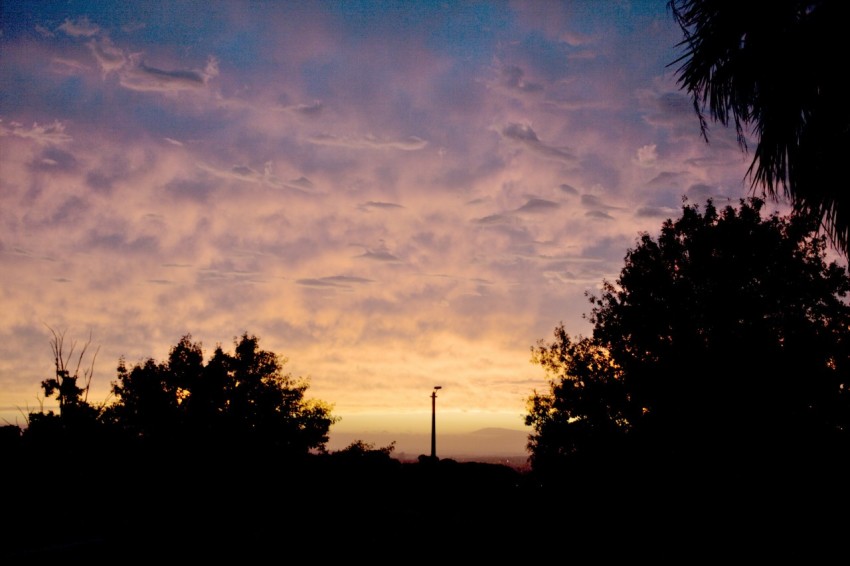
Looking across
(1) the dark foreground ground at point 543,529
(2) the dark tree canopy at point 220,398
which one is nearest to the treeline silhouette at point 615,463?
(1) the dark foreground ground at point 543,529

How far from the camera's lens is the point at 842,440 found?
15.3 metres

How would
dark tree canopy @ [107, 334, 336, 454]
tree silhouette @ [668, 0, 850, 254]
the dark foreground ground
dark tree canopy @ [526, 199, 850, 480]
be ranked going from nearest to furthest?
tree silhouette @ [668, 0, 850, 254], the dark foreground ground, dark tree canopy @ [526, 199, 850, 480], dark tree canopy @ [107, 334, 336, 454]

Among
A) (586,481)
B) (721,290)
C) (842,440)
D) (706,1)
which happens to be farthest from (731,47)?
(721,290)

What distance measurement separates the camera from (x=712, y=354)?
63.6 feet

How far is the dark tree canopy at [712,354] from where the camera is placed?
18359 millimetres

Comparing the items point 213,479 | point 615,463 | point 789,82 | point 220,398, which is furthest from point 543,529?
point 220,398

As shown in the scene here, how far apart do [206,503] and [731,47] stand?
71.4 ft

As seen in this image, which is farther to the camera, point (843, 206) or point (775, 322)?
point (775, 322)

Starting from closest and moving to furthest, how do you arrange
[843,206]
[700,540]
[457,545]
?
[843,206], [700,540], [457,545]

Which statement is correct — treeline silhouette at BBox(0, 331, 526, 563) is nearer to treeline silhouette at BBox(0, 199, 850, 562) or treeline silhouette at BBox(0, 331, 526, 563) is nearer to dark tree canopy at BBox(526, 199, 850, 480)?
treeline silhouette at BBox(0, 199, 850, 562)

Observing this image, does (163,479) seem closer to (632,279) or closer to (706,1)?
(632,279)

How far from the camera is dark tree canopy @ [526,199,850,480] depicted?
60.2ft

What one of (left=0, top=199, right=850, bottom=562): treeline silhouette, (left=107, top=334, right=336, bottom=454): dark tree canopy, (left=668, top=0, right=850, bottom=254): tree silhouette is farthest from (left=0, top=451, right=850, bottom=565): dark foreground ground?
(left=107, top=334, right=336, bottom=454): dark tree canopy

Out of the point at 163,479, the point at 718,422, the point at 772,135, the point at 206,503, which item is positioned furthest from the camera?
the point at 163,479
